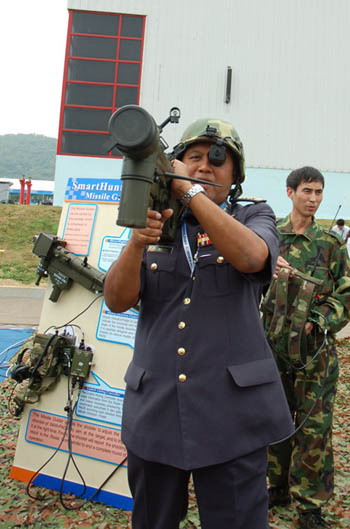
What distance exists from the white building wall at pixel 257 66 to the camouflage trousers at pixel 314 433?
50.4ft

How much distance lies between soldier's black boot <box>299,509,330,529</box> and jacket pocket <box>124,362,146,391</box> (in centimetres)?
178

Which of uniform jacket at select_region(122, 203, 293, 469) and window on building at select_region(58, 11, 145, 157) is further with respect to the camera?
window on building at select_region(58, 11, 145, 157)

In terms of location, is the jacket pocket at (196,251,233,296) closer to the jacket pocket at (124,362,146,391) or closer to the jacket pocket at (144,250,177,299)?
the jacket pocket at (144,250,177,299)

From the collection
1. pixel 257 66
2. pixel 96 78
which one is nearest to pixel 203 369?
pixel 96 78

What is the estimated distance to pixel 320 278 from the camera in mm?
2711

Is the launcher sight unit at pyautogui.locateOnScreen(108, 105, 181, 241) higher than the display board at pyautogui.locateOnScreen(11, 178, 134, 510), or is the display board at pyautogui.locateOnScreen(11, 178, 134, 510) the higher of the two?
the launcher sight unit at pyautogui.locateOnScreen(108, 105, 181, 241)

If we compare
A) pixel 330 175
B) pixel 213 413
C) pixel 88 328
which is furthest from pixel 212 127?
pixel 330 175

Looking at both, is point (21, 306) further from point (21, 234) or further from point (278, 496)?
point (278, 496)

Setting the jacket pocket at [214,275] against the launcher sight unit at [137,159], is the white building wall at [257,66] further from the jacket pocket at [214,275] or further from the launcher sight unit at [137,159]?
the launcher sight unit at [137,159]

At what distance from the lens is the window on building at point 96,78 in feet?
56.3

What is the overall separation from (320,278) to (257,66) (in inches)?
666

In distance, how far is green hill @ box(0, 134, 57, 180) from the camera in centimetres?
11160

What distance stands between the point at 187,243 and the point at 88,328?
164 centimetres

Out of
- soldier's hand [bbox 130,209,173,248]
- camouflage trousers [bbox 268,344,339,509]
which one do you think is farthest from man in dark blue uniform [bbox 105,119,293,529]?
camouflage trousers [bbox 268,344,339,509]
